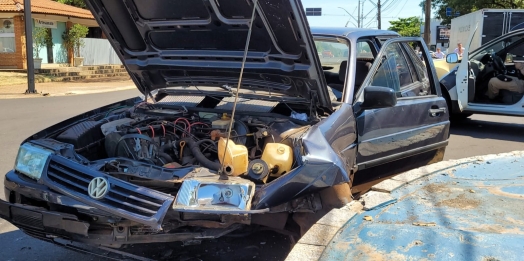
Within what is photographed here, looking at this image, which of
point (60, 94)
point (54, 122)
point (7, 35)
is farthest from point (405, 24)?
point (54, 122)

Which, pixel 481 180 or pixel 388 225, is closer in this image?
pixel 388 225

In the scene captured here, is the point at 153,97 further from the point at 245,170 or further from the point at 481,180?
the point at 481,180

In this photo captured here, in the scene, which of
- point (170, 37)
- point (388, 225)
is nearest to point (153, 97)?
point (170, 37)

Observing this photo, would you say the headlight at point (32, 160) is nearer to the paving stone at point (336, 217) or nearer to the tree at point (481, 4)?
the paving stone at point (336, 217)

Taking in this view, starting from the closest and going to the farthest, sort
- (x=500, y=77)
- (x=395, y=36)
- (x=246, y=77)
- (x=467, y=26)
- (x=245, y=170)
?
(x=245, y=170) → (x=246, y=77) → (x=395, y=36) → (x=500, y=77) → (x=467, y=26)

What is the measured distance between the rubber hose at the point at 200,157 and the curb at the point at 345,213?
0.75 m

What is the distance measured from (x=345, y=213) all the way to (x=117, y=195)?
1626 mm

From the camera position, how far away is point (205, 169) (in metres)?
3.24

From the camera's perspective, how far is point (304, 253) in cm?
318

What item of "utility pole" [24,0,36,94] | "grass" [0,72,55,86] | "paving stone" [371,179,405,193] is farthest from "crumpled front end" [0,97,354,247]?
"grass" [0,72,55,86]

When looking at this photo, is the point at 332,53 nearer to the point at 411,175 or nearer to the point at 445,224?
the point at 411,175

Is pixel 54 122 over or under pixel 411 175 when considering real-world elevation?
under

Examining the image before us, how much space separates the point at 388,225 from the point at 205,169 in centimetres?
139

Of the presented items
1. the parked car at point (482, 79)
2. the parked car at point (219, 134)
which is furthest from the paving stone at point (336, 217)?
the parked car at point (482, 79)
